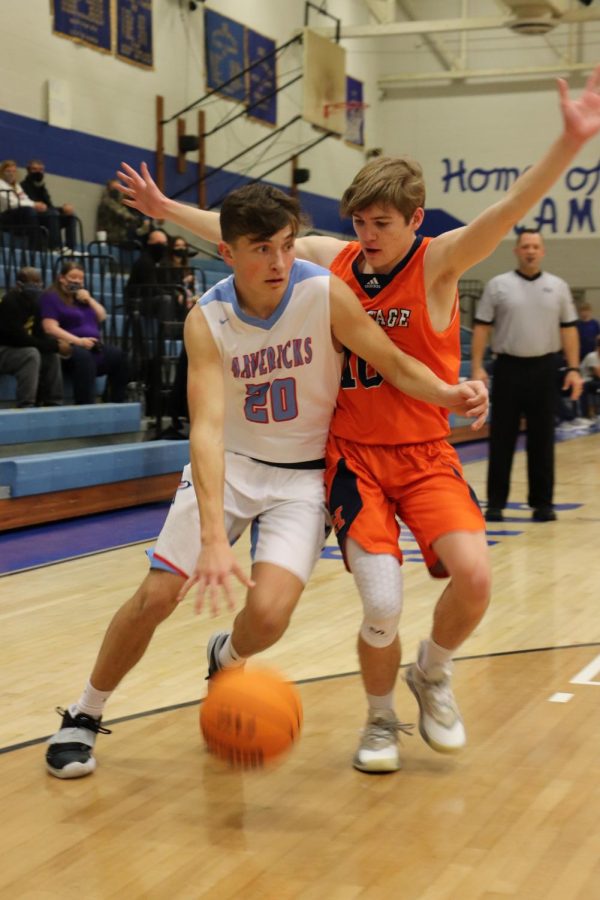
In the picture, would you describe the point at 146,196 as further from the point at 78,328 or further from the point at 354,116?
the point at 354,116

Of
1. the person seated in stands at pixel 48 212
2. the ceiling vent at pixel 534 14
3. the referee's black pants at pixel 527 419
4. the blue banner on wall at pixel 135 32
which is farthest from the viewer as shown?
the ceiling vent at pixel 534 14

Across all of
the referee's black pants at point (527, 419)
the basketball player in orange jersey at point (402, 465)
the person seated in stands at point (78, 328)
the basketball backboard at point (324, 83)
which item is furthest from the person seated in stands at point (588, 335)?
the basketball player in orange jersey at point (402, 465)

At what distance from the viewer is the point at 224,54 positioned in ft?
56.6

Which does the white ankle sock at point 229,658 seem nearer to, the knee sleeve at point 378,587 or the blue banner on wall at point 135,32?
the knee sleeve at point 378,587

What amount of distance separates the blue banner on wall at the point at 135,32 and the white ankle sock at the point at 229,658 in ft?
42.5

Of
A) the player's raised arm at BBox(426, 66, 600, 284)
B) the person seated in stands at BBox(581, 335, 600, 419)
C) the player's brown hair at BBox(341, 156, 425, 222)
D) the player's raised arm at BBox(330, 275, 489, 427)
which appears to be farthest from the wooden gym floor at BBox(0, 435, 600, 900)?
the person seated in stands at BBox(581, 335, 600, 419)

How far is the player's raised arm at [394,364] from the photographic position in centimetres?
322

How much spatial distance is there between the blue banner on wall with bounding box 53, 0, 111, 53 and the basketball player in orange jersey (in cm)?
1175

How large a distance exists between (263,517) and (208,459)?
31 cm

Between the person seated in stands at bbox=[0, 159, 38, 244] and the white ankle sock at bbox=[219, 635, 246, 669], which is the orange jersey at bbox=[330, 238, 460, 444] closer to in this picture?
the white ankle sock at bbox=[219, 635, 246, 669]

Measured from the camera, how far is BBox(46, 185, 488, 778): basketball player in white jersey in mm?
3207

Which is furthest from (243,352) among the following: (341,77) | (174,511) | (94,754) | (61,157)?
(341,77)

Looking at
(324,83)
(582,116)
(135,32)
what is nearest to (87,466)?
(582,116)

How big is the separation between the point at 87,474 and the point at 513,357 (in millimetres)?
2892
